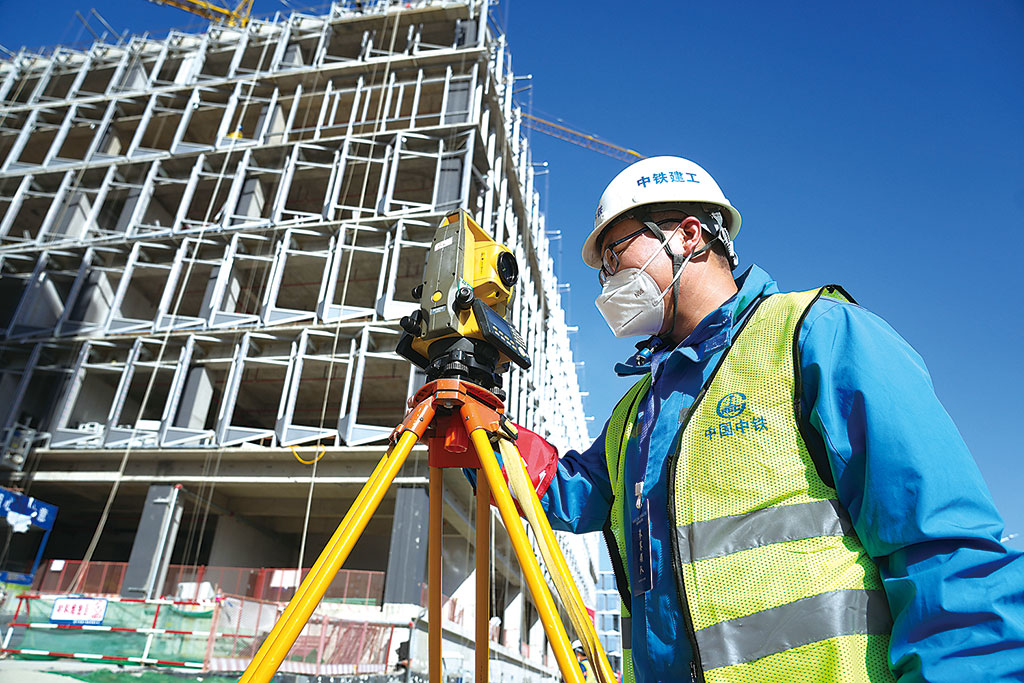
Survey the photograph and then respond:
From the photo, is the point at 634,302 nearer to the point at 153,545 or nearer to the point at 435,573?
the point at 435,573

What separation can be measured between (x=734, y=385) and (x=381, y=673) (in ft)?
28.7

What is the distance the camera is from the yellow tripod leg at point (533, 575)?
1.12 m

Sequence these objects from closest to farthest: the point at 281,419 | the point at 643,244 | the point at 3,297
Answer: the point at 643,244, the point at 281,419, the point at 3,297

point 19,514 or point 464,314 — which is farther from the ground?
point 19,514

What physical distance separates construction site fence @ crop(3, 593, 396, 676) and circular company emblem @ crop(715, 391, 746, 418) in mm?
8122

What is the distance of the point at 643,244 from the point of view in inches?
68.5

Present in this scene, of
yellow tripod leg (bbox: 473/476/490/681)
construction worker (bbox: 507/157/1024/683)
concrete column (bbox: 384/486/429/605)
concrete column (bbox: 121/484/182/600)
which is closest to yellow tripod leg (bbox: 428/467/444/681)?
yellow tripod leg (bbox: 473/476/490/681)

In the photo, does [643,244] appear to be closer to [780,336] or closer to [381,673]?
[780,336]

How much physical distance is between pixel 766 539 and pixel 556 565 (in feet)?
1.51

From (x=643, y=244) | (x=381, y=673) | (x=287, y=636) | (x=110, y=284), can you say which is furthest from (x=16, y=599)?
(x=643, y=244)

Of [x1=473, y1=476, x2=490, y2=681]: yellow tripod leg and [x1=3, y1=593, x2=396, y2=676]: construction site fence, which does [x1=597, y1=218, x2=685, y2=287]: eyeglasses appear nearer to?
[x1=473, y1=476, x2=490, y2=681]: yellow tripod leg

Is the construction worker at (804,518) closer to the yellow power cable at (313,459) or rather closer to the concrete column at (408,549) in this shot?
the concrete column at (408,549)

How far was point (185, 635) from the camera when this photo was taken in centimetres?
828

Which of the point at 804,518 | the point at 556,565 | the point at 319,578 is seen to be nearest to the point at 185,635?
the point at 319,578
